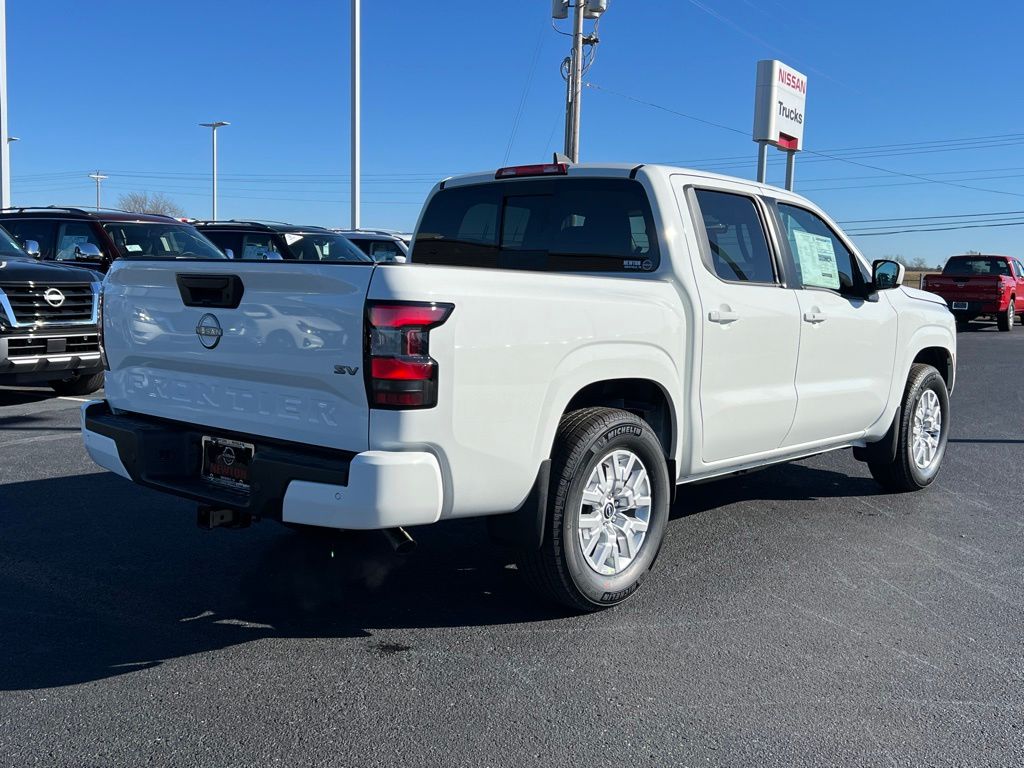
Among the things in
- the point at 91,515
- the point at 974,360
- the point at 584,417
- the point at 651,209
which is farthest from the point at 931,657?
the point at 974,360

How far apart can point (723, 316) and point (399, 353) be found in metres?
1.98

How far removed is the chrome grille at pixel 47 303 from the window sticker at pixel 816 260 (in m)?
6.89

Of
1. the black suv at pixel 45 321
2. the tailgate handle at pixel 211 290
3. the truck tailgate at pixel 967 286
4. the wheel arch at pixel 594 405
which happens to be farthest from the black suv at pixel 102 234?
the truck tailgate at pixel 967 286

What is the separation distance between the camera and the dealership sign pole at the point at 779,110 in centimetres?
2031

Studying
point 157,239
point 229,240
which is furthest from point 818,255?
point 229,240

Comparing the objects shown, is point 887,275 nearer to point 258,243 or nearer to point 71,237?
point 71,237

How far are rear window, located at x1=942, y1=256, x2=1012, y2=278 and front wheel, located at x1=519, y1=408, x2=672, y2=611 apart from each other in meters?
23.6

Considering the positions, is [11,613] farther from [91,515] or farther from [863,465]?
[863,465]

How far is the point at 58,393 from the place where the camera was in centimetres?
1021

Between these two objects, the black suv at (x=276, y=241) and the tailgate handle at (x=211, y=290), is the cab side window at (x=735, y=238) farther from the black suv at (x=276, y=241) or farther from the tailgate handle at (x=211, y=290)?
the black suv at (x=276, y=241)

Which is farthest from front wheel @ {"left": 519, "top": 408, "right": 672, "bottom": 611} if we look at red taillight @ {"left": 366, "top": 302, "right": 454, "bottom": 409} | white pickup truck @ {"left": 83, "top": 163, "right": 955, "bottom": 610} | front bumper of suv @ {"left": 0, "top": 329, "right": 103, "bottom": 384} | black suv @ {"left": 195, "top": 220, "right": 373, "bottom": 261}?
black suv @ {"left": 195, "top": 220, "right": 373, "bottom": 261}

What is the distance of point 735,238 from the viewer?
5098 mm

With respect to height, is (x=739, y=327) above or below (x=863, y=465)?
above

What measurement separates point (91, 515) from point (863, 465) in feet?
18.0
